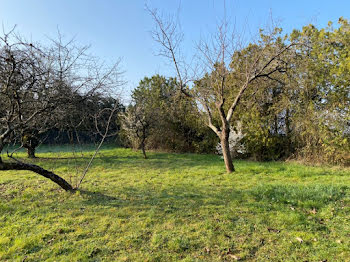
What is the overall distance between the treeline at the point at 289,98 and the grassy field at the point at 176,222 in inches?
122

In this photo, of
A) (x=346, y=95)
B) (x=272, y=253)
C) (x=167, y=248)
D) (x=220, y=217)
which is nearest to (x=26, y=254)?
(x=167, y=248)

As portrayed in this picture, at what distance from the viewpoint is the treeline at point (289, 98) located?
7363 mm

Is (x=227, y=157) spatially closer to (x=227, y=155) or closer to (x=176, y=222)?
(x=227, y=155)

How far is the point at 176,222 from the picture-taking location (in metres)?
3.20

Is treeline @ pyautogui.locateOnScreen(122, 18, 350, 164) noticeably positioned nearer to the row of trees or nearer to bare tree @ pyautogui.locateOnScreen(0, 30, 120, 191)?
the row of trees

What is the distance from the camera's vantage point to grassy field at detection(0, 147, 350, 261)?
2.44m

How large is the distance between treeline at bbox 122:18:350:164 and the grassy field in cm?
310

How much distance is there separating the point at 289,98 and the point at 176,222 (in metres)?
8.16

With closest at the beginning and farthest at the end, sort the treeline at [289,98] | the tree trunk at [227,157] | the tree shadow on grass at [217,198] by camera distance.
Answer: the tree shadow on grass at [217,198] < the tree trunk at [227,157] < the treeline at [289,98]

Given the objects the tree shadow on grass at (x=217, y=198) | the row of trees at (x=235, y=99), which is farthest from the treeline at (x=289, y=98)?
the tree shadow on grass at (x=217, y=198)

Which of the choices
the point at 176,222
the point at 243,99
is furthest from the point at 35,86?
the point at 243,99

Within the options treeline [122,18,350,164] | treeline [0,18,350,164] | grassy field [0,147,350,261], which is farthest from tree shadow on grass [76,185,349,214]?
treeline [122,18,350,164]

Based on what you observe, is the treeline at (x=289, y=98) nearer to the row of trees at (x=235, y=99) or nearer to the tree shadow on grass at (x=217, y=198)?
the row of trees at (x=235, y=99)

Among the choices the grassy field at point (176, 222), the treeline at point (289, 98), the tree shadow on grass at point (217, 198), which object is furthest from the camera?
the treeline at point (289, 98)
